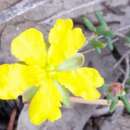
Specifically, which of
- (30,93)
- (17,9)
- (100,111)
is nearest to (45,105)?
(30,93)

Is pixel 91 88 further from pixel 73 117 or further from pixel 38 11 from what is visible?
pixel 38 11

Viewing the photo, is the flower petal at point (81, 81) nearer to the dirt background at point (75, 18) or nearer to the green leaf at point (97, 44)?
the green leaf at point (97, 44)

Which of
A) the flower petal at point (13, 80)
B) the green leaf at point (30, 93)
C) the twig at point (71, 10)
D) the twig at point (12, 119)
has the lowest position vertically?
the twig at point (12, 119)

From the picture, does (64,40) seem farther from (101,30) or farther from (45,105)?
(101,30)

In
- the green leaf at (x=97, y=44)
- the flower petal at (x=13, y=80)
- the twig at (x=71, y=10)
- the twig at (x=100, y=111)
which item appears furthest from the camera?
the twig at (x=71, y=10)

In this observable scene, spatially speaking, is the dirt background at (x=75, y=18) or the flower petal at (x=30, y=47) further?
the dirt background at (x=75, y=18)

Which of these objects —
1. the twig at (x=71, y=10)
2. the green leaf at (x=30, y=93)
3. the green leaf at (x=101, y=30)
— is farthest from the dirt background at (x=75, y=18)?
the green leaf at (x=30, y=93)

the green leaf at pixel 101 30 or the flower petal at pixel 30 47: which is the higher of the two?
the green leaf at pixel 101 30

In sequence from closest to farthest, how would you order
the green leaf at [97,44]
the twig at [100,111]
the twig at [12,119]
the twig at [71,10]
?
the green leaf at [97,44] < the twig at [12,119] < the twig at [100,111] < the twig at [71,10]

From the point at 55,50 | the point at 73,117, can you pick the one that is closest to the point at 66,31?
the point at 55,50
